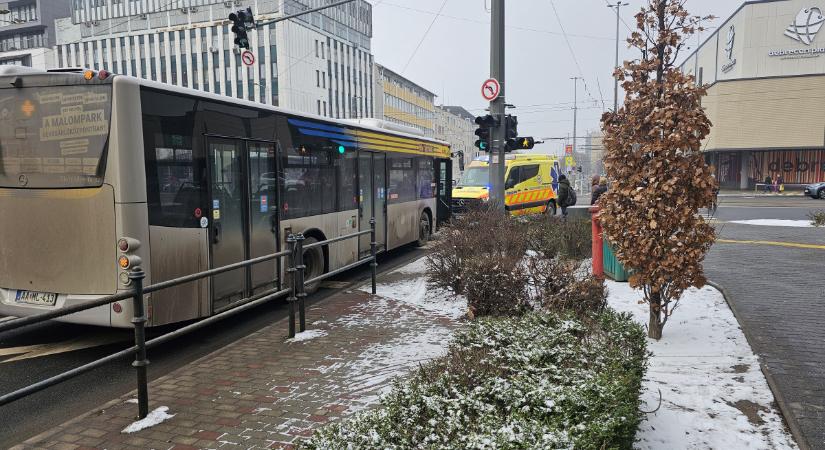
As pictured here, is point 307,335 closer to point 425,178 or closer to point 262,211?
point 262,211

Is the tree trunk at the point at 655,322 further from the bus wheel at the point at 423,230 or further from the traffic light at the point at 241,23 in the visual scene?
the traffic light at the point at 241,23

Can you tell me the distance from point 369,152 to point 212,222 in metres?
5.20

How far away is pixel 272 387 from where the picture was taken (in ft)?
16.0

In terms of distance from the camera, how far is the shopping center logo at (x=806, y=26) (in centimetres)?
4494

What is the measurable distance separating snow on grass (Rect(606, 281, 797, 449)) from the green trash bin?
179 centimetres

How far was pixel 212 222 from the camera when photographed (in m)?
6.80

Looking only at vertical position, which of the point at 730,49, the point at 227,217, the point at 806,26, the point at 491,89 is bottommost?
the point at 227,217

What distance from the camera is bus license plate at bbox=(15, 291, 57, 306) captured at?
598 centimetres

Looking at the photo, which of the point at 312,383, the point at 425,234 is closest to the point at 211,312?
the point at 312,383

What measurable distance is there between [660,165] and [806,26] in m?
51.7

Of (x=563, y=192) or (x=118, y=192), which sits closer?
(x=118, y=192)

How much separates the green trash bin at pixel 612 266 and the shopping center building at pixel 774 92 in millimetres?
43173

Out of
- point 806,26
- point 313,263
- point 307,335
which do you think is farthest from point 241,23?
point 806,26

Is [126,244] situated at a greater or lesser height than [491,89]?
lesser
